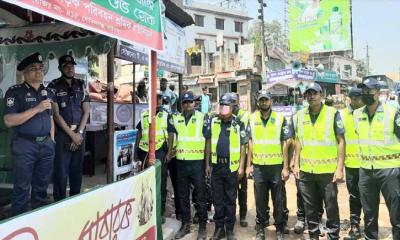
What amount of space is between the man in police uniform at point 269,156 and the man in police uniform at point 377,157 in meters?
0.97

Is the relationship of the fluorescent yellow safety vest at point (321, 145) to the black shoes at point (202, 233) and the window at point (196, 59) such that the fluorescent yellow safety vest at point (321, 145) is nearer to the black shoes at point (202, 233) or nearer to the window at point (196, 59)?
the black shoes at point (202, 233)

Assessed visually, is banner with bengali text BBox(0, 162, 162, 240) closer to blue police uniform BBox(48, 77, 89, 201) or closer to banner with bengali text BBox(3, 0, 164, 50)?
blue police uniform BBox(48, 77, 89, 201)

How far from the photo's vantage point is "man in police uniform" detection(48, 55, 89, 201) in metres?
4.77

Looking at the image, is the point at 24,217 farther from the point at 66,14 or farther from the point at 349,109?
the point at 349,109

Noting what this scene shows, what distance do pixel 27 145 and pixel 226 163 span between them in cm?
255

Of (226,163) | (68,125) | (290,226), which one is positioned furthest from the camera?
(290,226)

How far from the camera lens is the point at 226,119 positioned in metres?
5.41

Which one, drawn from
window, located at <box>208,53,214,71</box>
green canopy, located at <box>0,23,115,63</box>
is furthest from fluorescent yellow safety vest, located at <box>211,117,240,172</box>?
window, located at <box>208,53,214,71</box>

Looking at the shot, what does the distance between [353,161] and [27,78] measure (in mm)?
4466

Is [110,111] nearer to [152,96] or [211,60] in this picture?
[152,96]

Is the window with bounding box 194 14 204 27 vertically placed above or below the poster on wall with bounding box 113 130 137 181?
above

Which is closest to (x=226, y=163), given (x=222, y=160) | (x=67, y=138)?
(x=222, y=160)

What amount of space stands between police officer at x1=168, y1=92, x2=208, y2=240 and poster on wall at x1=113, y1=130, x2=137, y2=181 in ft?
2.39

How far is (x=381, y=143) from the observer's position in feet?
14.9
